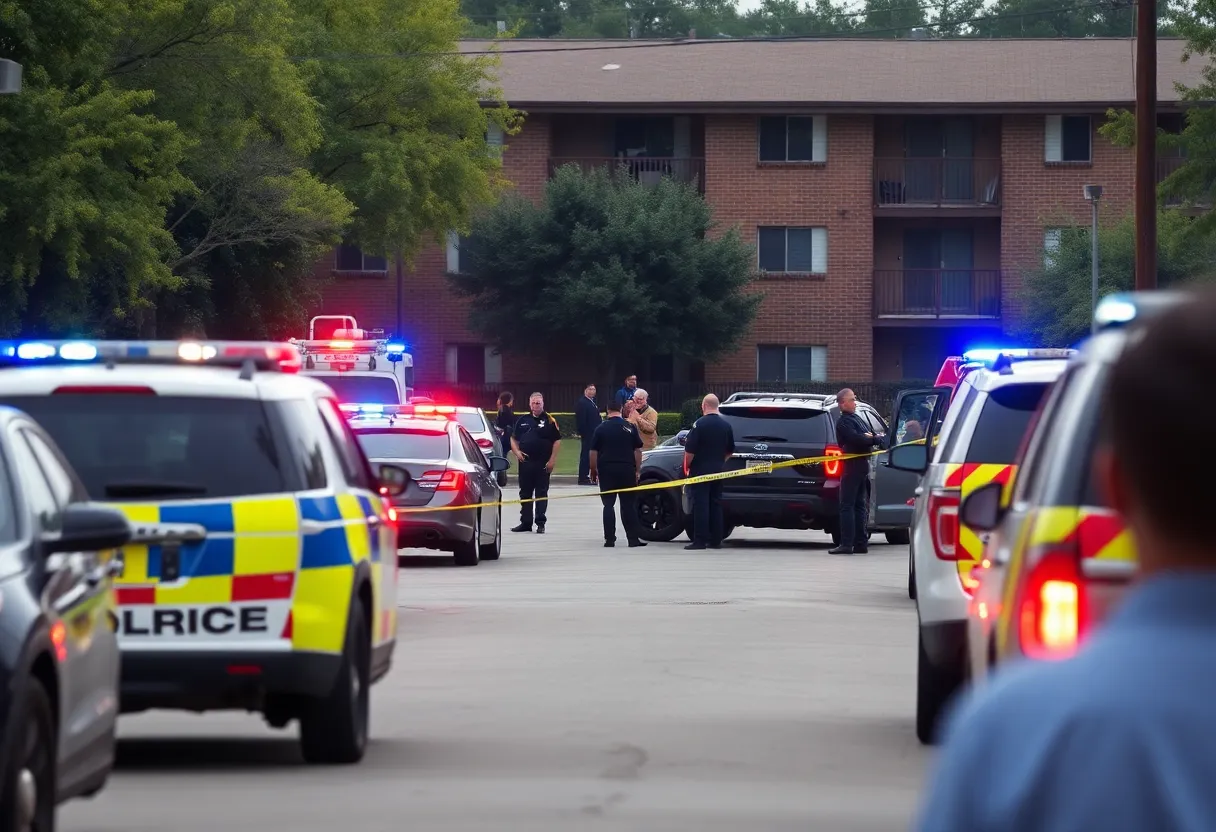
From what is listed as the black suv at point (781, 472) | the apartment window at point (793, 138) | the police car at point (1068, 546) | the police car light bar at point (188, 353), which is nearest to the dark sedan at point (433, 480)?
the black suv at point (781, 472)

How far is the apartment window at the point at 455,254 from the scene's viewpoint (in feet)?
200

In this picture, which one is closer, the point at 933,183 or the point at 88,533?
the point at 88,533

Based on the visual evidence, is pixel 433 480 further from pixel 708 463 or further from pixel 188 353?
pixel 188 353

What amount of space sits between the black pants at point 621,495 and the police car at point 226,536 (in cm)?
1535

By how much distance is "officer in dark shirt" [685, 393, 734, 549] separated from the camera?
23625 mm

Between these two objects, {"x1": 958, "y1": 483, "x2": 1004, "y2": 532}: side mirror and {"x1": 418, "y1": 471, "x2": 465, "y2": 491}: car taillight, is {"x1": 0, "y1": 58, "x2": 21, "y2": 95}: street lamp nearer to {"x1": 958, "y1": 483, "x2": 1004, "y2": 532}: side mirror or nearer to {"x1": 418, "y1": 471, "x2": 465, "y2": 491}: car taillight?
{"x1": 418, "y1": 471, "x2": 465, "y2": 491}: car taillight

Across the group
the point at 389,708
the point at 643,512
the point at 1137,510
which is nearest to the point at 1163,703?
the point at 1137,510

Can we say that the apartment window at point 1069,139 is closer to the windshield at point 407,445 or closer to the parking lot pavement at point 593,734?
the windshield at point 407,445

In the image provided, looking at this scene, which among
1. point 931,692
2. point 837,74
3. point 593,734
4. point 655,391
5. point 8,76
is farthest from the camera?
point 837,74

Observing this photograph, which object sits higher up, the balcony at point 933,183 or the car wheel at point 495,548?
the balcony at point 933,183

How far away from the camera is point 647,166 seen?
61.7 meters

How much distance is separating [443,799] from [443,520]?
43.5ft

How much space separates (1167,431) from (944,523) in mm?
8045

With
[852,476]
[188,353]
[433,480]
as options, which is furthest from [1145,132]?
[188,353]
